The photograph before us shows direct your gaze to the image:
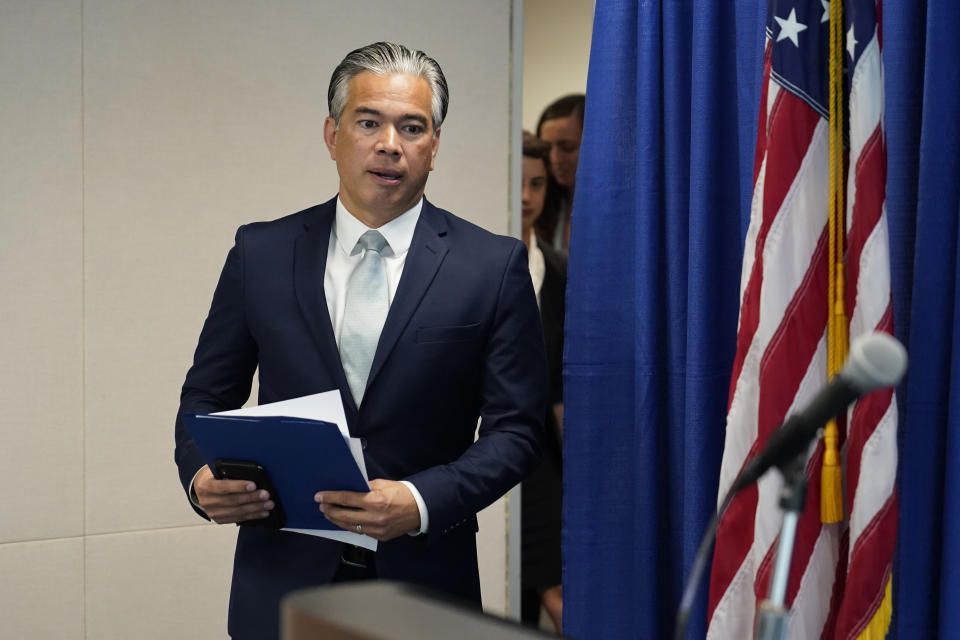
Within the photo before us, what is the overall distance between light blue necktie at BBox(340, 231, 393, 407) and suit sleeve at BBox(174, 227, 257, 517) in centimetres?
20

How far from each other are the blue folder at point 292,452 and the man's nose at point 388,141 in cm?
55

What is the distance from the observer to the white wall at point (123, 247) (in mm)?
2596

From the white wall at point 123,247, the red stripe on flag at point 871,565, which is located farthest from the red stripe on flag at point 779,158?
the white wall at point 123,247

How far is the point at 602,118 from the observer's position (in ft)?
6.85

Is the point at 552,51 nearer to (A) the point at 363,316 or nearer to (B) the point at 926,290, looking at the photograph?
(A) the point at 363,316

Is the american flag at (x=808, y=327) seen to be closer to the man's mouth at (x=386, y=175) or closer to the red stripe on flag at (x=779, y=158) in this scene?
the red stripe on flag at (x=779, y=158)

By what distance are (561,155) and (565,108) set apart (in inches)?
5.6

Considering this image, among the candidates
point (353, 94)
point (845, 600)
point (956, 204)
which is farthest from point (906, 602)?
point (353, 94)

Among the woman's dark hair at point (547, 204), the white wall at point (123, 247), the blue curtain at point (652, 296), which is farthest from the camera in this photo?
the woman's dark hair at point (547, 204)

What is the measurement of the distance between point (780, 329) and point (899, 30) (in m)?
0.51

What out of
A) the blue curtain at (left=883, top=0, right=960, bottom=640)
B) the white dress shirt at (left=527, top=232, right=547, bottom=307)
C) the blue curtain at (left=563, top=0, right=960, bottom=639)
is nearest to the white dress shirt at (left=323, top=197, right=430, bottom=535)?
the blue curtain at (left=563, top=0, right=960, bottom=639)

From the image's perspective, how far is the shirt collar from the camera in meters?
1.82

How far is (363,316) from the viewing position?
1771mm

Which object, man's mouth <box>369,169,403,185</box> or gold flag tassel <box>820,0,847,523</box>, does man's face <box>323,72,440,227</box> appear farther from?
gold flag tassel <box>820,0,847,523</box>
